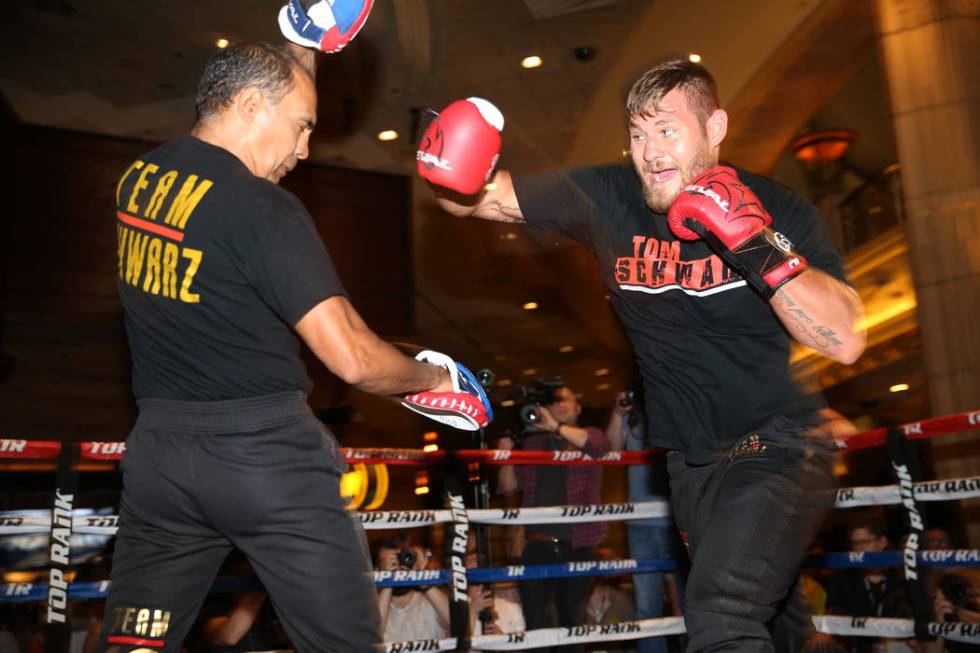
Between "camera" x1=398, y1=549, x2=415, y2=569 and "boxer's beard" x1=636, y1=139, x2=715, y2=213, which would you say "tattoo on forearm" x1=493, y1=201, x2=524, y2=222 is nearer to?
"boxer's beard" x1=636, y1=139, x2=715, y2=213

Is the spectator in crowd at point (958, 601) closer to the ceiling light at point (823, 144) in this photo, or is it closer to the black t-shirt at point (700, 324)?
the black t-shirt at point (700, 324)

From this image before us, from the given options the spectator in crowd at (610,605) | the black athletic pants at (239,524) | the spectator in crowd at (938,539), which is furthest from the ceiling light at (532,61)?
the black athletic pants at (239,524)

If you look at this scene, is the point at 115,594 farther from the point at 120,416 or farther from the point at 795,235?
the point at 120,416

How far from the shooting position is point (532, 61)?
9.71 m

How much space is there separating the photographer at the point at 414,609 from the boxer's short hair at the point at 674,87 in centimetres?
271

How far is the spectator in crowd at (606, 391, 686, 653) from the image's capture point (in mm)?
4840

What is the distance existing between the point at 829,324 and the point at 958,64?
5.38 m

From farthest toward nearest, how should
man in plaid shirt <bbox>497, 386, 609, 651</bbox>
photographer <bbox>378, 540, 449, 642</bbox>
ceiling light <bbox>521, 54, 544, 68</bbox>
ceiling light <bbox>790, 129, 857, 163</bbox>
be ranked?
ceiling light <bbox>790, 129, 857, 163</bbox>
ceiling light <bbox>521, 54, 544, 68</bbox>
man in plaid shirt <bbox>497, 386, 609, 651</bbox>
photographer <bbox>378, 540, 449, 642</bbox>

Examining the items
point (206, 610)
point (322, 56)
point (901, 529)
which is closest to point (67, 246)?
point (322, 56)

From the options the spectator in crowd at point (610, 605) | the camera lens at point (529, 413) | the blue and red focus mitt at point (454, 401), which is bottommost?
the spectator in crowd at point (610, 605)

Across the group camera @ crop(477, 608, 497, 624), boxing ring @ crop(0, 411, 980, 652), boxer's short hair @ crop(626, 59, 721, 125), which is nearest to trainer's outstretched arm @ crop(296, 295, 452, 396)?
boxer's short hair @ crop(626, 59, 721, 125)

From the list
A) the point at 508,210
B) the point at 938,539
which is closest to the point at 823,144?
the point at 938,539

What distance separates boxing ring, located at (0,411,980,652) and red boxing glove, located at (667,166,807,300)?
185 centimetres

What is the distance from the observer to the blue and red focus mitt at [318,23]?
276 centimetres
